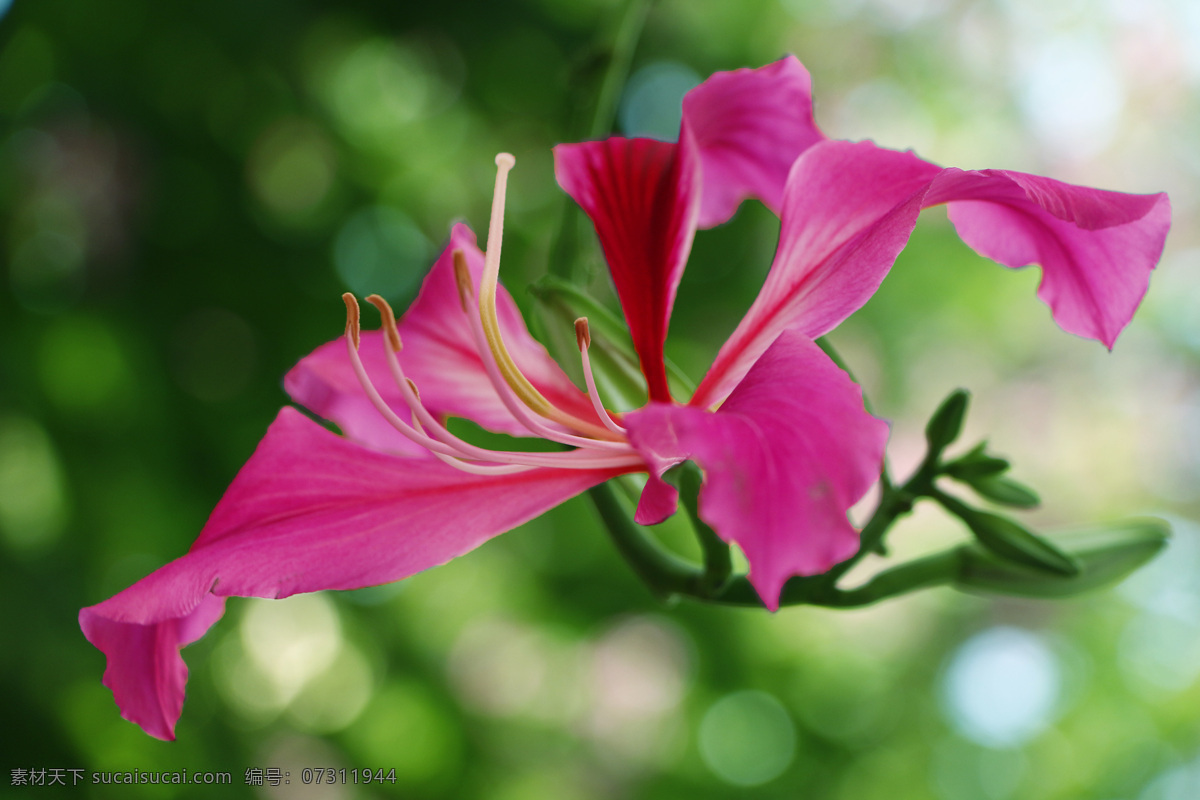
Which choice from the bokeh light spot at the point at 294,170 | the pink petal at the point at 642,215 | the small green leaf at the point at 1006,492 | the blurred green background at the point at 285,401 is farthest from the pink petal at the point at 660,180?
the bokeh light spot at the point at 294,170

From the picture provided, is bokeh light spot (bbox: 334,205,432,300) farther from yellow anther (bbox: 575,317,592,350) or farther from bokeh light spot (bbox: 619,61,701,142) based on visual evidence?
yellow anther (bbox: 575,317,592,350)

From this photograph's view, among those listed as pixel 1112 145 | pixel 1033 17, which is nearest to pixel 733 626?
pixel 1033 17

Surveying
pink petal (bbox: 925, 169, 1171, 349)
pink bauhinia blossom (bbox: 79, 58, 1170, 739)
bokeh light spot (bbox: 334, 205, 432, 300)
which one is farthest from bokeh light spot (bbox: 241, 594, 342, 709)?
pink petal (bbox: 925, 169, 1171, 349)

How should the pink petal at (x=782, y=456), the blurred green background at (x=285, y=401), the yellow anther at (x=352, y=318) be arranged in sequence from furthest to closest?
1. the blurred green background at (x=285, y=401)
2. the yellow anther at (x=352, y=318)
3. the pink petal at (x=782, y=456)

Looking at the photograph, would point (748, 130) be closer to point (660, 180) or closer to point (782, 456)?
point (660, 180)

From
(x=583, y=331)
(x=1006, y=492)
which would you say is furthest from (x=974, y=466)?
(x=583, y=331)

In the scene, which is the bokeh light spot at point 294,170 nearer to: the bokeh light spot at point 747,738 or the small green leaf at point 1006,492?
the bokeh light spot at point 747,738

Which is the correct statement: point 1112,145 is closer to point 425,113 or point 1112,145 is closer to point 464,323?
point 425,113
